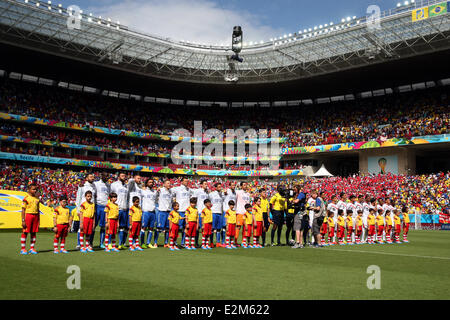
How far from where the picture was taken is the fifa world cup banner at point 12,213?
59.0ft

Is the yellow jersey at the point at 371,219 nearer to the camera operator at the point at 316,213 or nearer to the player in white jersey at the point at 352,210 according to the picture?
the player in white jersey at the point at 352,210

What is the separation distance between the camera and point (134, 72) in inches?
1684

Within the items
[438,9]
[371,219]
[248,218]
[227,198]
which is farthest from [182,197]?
[438,9]

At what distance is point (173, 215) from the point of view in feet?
39.8

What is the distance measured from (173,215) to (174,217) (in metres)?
0.09

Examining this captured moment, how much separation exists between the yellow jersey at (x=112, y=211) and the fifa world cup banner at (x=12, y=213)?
28.5 feet

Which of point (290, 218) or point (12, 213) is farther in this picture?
point (12, 213)

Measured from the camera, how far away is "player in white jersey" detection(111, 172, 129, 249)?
11.6m

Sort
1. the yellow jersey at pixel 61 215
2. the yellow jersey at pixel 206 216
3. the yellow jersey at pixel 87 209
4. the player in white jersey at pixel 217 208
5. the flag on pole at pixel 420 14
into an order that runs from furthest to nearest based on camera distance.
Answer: the flag on pole at pixel 420 14 < the player in white jersey at pixel 217 208 < the yellow jersey at pixel 206 216 < the yellow jersey at pixel 87 209 < the yellow jersey at pixel 61 215

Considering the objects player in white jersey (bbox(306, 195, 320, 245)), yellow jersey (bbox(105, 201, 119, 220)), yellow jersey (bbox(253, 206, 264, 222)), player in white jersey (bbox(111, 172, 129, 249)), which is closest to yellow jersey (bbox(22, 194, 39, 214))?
yellow jersey (bbox(105, 201, 119, 220))

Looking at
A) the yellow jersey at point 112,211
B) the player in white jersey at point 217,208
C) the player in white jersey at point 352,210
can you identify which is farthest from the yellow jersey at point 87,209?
the player in white jersey at point 352,210

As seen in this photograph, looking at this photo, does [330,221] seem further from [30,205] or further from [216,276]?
[30,205]
